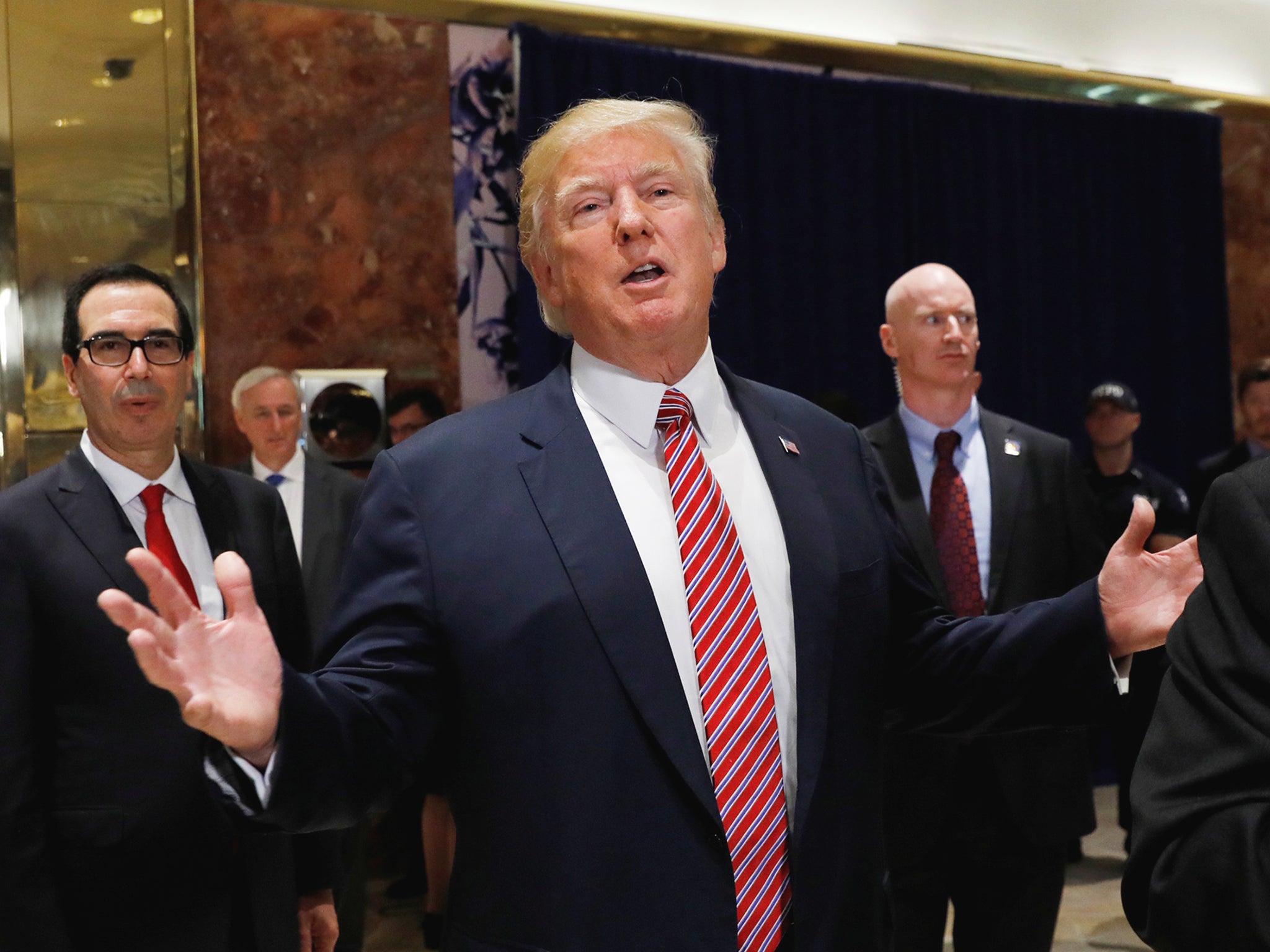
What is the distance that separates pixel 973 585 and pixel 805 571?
159 centimetres

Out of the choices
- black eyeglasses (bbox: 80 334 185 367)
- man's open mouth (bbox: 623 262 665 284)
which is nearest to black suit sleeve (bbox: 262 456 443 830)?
man's open mouth (bbox: 623 262 665 284)

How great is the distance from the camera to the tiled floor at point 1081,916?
13.9 feet

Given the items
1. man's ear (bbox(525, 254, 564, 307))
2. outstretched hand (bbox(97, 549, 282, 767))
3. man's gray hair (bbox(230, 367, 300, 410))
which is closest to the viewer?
outstretched hand (bbox(97, 549, 282, 767))

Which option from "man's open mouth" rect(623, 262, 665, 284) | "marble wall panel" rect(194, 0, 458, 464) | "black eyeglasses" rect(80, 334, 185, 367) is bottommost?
"black eyeglasses" rect(80, 334, 185, 367)

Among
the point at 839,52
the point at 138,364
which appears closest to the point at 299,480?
the point at 138,364

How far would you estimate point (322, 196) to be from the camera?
209 inches

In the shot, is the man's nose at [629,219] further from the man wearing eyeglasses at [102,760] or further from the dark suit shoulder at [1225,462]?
the dark suit shoulder at [1225,462]

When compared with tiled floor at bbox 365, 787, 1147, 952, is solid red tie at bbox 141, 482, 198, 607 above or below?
above

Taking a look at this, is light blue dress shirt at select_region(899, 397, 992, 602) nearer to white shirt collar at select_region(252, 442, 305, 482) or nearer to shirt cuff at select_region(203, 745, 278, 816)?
white shirt collar at select_region(252, 442, 305, 482)

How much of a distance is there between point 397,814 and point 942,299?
2.97 meters

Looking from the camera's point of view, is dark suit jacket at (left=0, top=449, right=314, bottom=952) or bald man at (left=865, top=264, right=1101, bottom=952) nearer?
dark suit jacket at (left=0, top=449, right=314, bottom=952)

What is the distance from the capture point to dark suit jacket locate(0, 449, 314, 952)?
2.16m

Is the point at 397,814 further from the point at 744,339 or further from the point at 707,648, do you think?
the point at 707,648

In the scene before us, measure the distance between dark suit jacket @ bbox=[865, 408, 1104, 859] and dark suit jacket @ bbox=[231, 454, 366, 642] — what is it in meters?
1.66
